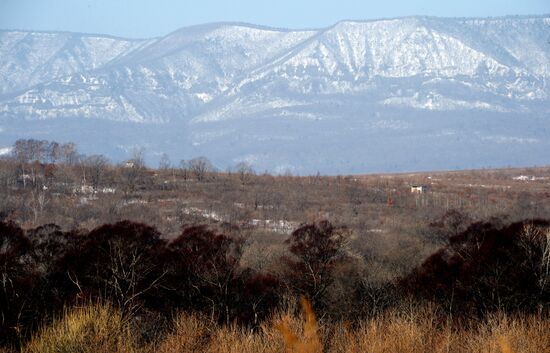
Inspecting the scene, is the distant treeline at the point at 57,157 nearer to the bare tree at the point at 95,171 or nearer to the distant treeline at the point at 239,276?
the bare tree at the point at 95,171

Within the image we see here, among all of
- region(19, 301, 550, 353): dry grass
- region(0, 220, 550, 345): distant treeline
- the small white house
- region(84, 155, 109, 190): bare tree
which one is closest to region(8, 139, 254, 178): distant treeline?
region(84, 155, 109, 190): bare tree

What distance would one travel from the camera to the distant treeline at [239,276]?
41.9m

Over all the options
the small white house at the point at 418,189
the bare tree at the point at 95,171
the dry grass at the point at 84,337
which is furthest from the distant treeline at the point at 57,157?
the dry grass at the point at 84,337

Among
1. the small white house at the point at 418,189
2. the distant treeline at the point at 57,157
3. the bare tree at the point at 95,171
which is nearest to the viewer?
the bare tree at the point at 95,171

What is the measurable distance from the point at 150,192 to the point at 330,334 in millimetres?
92588

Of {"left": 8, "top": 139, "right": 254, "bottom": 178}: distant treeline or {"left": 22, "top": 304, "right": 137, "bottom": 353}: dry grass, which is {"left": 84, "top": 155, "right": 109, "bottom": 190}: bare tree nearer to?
{"left": 8, "top": 139, "right": 254, "bottom": 178}: distant treeline

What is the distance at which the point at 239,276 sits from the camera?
50250mm

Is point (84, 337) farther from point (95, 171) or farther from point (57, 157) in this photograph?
point (57, 157)

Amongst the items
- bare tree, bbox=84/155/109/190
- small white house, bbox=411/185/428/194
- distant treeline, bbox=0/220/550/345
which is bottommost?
distant treeline, bbox=0/220/550/345

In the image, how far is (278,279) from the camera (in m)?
51.1

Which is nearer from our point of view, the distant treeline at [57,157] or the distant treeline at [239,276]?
the distant treeline at [239,276]

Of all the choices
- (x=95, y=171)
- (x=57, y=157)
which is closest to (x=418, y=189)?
(x=95, y=171)

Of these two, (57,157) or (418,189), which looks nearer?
(418,189)

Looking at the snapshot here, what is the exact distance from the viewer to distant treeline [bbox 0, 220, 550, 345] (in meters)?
41.9
